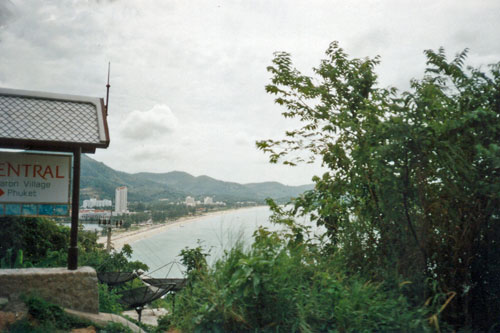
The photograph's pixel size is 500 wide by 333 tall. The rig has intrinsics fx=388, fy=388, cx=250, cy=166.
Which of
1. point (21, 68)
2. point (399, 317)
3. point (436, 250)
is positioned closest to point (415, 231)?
point (436, 250)

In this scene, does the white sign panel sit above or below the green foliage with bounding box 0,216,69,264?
above

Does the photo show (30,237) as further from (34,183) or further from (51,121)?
(51,121)

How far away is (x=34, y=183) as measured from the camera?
484 cm

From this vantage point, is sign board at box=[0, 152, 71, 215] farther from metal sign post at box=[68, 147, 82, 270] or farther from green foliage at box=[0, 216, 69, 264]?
green foliage at box=[0, 216, 69, 264]

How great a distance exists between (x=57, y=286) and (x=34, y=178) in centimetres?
136

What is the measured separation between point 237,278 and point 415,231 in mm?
1372

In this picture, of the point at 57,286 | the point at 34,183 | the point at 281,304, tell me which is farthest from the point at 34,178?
the point at 281,304

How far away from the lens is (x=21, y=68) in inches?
495

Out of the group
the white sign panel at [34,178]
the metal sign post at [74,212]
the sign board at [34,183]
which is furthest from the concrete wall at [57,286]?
the white sign panel at [34,178]

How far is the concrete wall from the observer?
4.38 meters

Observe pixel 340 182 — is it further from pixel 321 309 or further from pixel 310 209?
pixel 321 309

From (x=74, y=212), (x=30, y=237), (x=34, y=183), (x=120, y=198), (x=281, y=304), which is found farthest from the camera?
(x=120, y=198)

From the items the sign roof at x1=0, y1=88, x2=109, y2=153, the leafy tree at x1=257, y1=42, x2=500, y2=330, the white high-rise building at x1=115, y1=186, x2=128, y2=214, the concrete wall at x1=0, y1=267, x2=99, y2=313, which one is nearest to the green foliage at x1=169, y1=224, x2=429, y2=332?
the leafy tree at x1=257, y1=42, x2=500, y2=330

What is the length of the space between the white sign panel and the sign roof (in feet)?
0.49
